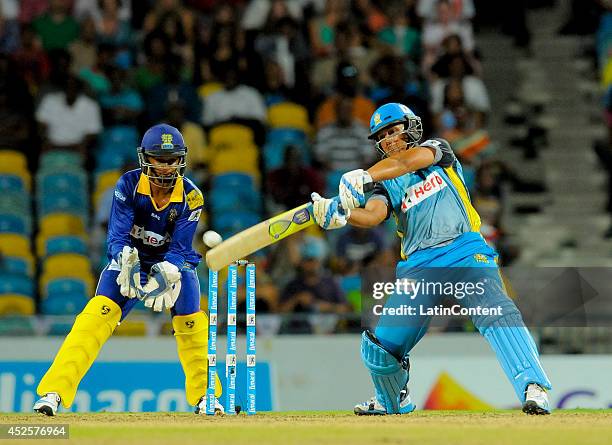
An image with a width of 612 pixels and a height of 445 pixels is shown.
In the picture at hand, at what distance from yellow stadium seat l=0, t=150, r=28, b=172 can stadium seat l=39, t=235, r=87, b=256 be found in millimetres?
1023

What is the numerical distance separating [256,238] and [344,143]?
5.92 m

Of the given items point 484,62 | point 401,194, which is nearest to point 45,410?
point 401,194

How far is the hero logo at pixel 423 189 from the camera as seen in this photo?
809 centimetres

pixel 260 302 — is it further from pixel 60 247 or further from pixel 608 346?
pixel 608 346

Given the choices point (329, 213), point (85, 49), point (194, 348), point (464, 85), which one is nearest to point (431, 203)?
point (329, 213)

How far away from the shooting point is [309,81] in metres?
14.4

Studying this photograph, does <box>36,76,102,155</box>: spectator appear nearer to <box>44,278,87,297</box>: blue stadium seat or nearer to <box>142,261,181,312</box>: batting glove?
<box>44,278,87,297</box>: blue stadium seat

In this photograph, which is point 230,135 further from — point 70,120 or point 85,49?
point 85,49

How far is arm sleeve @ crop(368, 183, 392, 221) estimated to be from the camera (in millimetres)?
8141

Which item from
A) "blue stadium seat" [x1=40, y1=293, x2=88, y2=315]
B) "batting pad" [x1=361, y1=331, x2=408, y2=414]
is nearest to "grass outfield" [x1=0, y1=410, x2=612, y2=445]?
"batting pad" [x1=361, y1=331, x2=408, y2=414]

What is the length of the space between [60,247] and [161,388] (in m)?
2.25

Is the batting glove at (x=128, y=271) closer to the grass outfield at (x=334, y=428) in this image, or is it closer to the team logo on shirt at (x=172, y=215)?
the team logo on shirt at (x=172, y=215)

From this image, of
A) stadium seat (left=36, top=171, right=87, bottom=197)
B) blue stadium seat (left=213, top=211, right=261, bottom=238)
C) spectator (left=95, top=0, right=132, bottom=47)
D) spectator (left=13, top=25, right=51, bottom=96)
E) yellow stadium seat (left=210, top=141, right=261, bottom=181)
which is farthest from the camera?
spectator (left=95, top=0, right=132, bottom=47)

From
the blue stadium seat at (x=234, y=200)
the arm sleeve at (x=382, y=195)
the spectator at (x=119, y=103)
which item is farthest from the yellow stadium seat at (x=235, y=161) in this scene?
the arm sleeve at (x=382, y=195)
